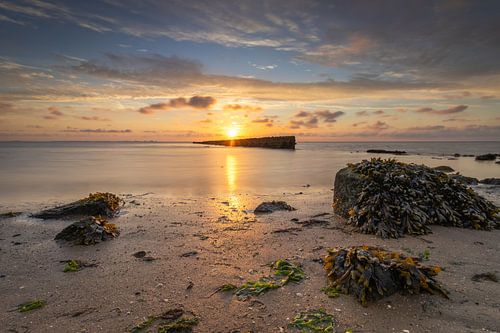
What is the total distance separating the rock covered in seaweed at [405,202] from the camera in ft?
19.0

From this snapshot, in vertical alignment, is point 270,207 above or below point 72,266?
above

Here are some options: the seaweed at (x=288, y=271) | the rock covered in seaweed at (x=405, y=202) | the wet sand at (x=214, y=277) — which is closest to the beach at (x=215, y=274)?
the wet sand at (x=214, y=277)

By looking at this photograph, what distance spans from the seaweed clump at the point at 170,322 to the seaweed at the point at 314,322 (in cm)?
99

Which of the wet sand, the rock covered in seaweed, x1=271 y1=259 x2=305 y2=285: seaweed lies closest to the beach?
the wet sand

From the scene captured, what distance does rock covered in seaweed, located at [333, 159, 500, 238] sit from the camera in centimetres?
578

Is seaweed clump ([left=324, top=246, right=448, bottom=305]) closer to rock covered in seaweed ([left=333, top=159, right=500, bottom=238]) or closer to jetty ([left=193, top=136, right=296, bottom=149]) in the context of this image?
rock covered in seaweed ([left=333, top=159, right=500, bottom=238])

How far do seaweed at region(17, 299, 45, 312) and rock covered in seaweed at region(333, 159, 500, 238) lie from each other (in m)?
5.01

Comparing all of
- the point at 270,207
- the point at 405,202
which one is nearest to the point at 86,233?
the point at 270,207

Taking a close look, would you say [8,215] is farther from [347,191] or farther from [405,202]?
[405,202]

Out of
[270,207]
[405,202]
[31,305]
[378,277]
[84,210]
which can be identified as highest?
[405,202]

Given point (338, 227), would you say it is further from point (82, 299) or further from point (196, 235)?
point (82, 299)

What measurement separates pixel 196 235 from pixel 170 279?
1.71 m

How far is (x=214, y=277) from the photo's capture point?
400cm

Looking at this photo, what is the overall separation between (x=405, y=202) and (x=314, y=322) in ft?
13.3
